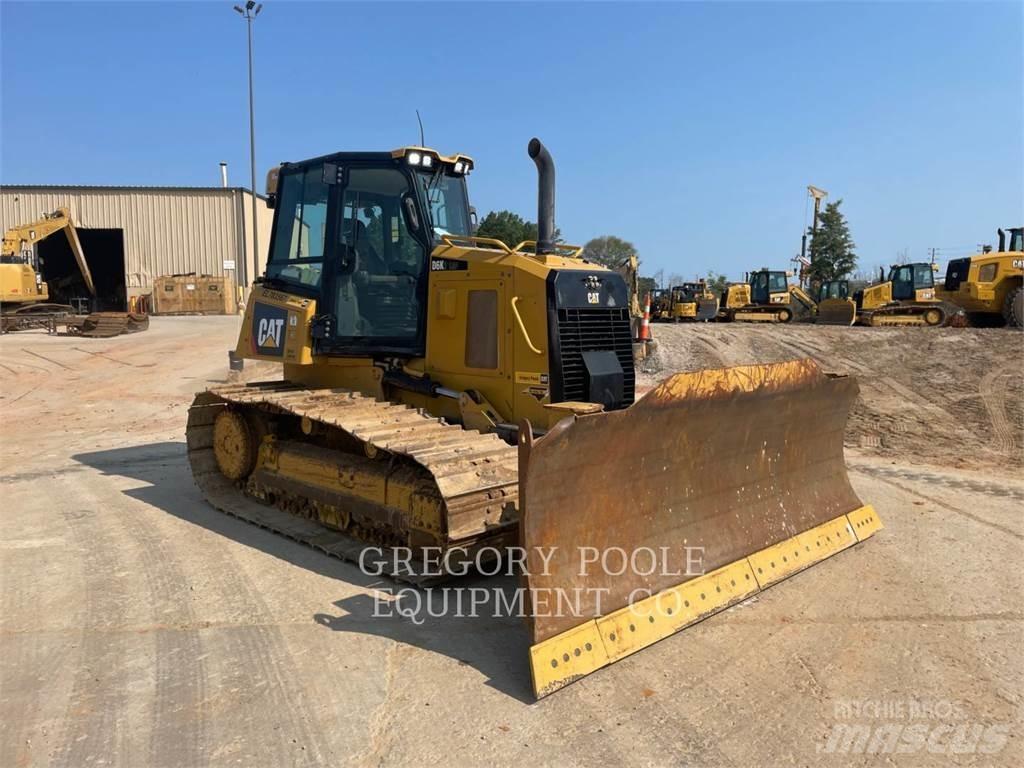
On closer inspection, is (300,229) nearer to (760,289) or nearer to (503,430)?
(503,430)

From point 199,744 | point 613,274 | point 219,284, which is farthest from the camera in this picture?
point 219,284

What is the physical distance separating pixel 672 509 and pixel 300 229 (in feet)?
14.0

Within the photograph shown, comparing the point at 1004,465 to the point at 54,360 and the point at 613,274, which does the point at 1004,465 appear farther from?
the point at 54,360

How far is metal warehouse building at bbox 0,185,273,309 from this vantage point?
34.5 meters

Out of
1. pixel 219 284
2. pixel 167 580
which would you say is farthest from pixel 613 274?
pixel 219 284

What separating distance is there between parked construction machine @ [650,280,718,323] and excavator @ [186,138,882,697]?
3167cm

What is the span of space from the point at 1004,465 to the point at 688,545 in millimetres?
6672

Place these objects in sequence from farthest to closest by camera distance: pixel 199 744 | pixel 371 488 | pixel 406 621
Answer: pixel 371 488 < pixel 406 621 < pixel 199 744

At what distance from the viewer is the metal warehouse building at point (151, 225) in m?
34.5

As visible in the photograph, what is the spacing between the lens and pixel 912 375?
14.9 metres

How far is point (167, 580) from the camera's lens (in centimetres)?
482

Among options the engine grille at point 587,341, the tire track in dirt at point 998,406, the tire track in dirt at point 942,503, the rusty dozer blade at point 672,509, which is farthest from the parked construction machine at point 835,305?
the engine grille at point 587,341

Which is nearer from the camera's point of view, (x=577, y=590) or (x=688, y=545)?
(x=577, y=590)

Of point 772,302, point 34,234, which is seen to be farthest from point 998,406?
point 34,234
